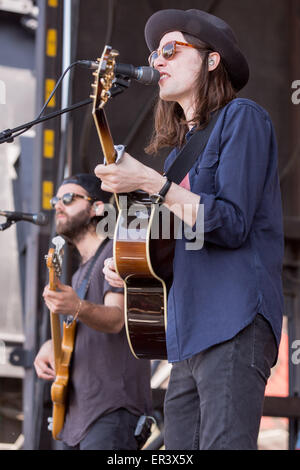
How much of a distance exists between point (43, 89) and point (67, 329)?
5.76 feet

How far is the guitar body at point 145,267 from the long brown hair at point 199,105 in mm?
253

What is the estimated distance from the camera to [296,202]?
532cm

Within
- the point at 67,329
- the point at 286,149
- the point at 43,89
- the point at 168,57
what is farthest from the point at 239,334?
the point at 286,149

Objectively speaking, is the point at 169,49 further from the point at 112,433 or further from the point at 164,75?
the point at 112,433

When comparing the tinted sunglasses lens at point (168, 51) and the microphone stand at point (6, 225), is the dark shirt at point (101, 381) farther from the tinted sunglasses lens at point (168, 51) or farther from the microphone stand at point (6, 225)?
the tinted sunglasses lens at point (168, 51)

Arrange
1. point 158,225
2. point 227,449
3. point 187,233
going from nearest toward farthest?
point 227,449
point 187,233
point 158,225

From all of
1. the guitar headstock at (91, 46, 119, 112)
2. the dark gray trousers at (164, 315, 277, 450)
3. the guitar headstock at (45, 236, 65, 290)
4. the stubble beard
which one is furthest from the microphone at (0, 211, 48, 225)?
the dark gray trousers at (164, 315, 277, 450)

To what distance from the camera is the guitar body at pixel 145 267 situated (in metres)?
2.24

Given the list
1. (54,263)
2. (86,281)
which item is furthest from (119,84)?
(86,281)

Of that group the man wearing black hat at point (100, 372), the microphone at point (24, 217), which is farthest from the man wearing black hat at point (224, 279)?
the man wearing black hat at point (100, 372)

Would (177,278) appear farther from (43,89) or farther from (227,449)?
(43,89)

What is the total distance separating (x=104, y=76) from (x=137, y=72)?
0.13m

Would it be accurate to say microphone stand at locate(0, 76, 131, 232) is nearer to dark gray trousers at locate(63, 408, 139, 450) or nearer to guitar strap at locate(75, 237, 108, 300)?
guitar strap at locate(75, 237, 108, 300)

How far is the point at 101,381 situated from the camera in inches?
125
